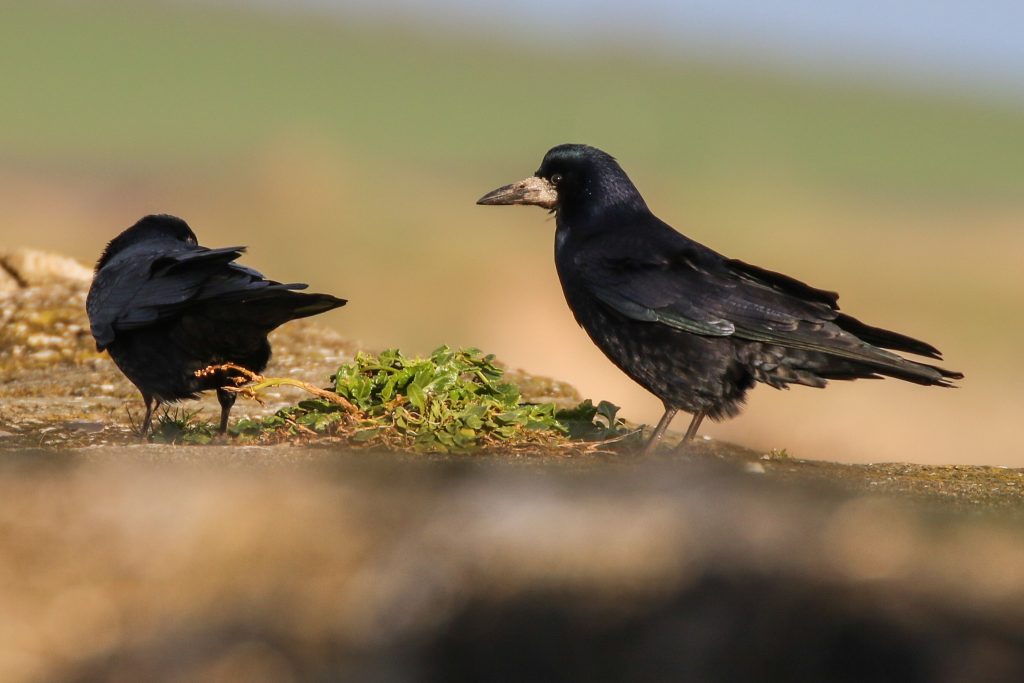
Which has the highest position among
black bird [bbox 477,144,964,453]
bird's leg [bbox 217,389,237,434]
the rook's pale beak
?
the rook's pale beak

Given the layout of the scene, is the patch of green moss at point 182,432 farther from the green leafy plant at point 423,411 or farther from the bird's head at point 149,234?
the bird's head at point 149,234

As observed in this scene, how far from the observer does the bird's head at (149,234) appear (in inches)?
324

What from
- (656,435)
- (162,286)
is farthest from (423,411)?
(162,286)

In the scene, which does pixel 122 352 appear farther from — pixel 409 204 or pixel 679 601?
pixel 409 204

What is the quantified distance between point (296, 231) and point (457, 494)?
27294 millimetres

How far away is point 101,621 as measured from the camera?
4.75 metres

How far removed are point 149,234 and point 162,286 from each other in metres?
1.22

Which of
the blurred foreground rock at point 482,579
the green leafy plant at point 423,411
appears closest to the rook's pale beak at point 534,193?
the green leafy plant at point 423,411

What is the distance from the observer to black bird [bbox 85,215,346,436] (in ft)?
Result: 22.2

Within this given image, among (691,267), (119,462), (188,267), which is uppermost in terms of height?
(691,267)

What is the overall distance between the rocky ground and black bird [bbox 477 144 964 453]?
50.8 inches

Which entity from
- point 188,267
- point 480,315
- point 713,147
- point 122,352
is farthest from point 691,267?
point 713,147

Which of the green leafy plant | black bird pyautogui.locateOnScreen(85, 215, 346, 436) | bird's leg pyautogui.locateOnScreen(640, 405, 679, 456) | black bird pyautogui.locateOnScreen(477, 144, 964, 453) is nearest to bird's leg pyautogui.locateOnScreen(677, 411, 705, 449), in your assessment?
black bird pyautogui.locateOnScreen(477, 144, 964, 453)

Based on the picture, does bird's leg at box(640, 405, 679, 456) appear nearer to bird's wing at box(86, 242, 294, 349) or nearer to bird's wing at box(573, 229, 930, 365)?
bird's wing at box(573, 229, 930, 365)
